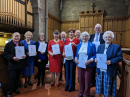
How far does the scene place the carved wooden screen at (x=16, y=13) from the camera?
3852 millimetres

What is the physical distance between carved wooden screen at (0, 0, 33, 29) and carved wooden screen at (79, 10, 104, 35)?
5.53m

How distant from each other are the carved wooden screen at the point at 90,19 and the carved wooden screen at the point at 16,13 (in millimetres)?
5530

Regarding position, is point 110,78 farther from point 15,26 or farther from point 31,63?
point 15,26

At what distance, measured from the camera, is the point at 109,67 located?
2.22 meters

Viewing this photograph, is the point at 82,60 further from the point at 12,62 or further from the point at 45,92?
the point at 12,62

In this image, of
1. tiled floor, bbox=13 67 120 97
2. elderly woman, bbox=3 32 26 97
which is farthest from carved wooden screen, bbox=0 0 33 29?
tiled floor, bbox=13 67 120 97

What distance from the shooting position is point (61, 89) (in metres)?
3.28

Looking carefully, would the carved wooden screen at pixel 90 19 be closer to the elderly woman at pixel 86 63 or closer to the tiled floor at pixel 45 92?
the tiled floor at pixel 45 92

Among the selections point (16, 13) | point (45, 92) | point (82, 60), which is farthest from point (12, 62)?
point (16, 13)

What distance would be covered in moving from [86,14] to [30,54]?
7994 mm

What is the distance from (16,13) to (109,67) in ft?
13.2

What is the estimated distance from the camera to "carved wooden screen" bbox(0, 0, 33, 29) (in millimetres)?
3852

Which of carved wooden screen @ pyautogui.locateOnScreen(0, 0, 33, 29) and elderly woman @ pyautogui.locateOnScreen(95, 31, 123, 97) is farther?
carved wooden screen @ pyautogui.locateOnScreen(0, 0, 33, 29)

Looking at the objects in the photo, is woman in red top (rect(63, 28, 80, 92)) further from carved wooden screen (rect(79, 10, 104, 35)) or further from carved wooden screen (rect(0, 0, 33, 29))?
carved wooden screen (rect(79, 10, 104, 35))
